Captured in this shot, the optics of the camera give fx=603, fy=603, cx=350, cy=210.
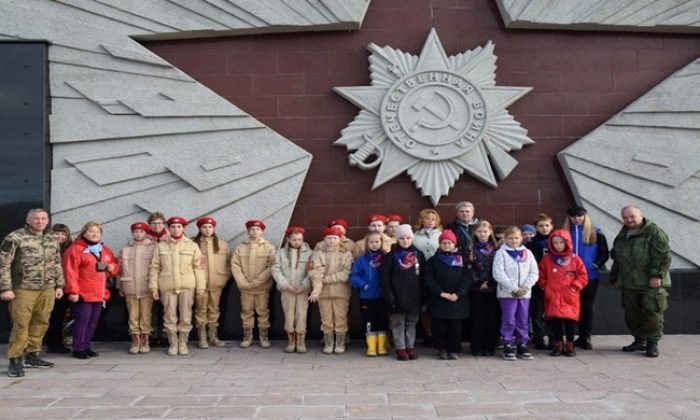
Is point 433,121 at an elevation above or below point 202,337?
above

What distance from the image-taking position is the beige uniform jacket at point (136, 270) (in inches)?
221

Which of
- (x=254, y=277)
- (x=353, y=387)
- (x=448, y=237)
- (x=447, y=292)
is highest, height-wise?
(x=448, y=237)

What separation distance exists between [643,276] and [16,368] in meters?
5.22

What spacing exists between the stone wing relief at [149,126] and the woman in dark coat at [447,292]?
182 cm

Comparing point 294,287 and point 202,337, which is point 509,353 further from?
point 202,337

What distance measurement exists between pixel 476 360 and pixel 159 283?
2.92m

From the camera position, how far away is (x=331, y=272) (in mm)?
5551

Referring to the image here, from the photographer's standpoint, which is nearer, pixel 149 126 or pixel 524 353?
pixel 524 353

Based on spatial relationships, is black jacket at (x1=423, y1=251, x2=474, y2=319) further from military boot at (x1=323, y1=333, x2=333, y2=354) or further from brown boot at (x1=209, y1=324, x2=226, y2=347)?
brown boot at (x1=209, y1=324, x2=226, y2=347)

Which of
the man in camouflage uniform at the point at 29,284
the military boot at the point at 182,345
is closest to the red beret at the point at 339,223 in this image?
the military boot at the point at 182,345

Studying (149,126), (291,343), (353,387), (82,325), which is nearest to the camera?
(353,387)

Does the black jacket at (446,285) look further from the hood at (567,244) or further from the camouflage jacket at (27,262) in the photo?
the camouflage jacket at (27,262)

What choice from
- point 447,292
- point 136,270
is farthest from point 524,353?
point 136,270

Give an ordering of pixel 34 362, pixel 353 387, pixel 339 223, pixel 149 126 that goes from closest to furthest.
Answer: pixel 353 387
pixel 34 362
pixel 339 223
pixel 149 126
